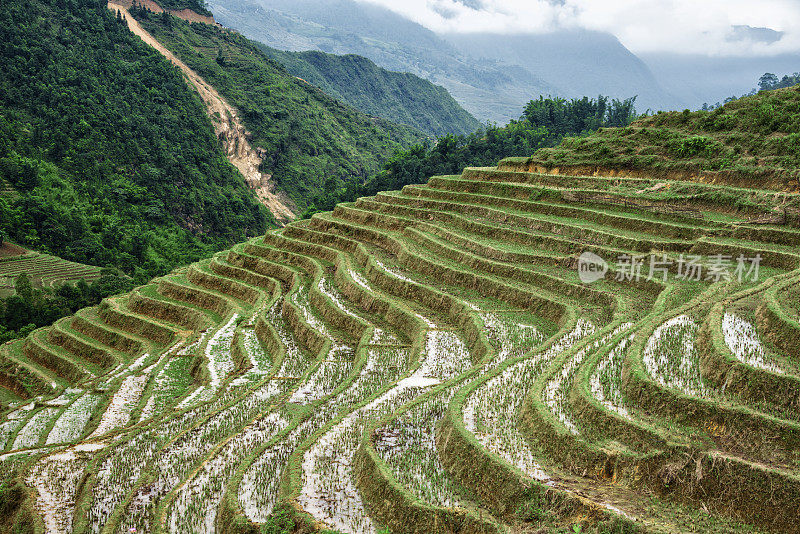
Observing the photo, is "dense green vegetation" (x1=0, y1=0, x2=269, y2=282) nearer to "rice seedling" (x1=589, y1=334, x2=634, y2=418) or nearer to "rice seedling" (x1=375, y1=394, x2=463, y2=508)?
"rice seedling" (x1=375, y1=394, x2=463, y2=508)

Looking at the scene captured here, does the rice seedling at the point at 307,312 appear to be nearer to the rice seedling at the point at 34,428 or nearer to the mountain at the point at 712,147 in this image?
the rice seedling at the point at 34,428

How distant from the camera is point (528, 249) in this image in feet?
68.4

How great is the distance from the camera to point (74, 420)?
1647 centimetres

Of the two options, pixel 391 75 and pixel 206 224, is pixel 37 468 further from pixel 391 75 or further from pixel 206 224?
pixel 391 75

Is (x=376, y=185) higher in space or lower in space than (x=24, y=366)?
higher

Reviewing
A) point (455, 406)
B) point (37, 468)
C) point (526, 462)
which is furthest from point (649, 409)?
point (37, 468)

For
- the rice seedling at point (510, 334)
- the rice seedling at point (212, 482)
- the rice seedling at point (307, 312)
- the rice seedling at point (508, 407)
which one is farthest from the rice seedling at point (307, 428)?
the rice seedling at point (307, 312)

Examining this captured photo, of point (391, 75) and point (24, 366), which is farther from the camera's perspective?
point (391, 75)

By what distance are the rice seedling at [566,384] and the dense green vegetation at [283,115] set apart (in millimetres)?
55516

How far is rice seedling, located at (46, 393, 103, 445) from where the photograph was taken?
15.4 meters

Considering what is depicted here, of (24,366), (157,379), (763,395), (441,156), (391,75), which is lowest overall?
(24,366)

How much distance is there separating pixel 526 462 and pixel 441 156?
50598 mm

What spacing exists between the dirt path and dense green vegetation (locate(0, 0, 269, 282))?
103 inches

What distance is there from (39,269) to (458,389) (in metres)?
34.8
